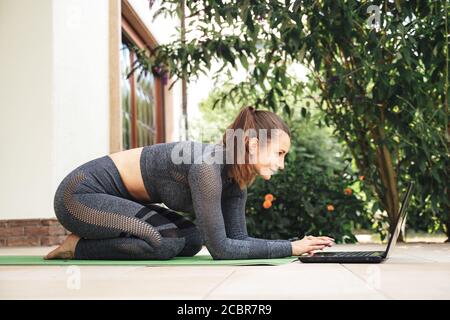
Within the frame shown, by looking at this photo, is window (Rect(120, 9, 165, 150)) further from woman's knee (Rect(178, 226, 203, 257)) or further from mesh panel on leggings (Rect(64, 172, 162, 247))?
mesh panel on leggings (Rect(64, 172, 162, 247))

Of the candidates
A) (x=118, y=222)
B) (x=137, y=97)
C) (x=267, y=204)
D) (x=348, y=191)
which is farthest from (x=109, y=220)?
(x=137, y=97)

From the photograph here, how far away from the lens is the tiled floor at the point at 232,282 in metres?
1.83

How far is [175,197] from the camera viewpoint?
3006mm

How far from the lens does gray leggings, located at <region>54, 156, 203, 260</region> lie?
3002 millimetres

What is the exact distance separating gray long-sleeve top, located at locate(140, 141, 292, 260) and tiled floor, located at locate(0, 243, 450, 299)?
7.5 inches

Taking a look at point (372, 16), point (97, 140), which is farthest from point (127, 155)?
point (97, 140)

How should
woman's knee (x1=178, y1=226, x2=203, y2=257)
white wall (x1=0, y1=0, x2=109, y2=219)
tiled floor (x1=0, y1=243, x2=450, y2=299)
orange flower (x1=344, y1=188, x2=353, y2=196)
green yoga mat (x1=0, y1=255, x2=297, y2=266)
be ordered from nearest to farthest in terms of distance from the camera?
tiled floor (x1=0, y1=243, x2=450, y2=299)
green yoga mat (x1=0, y1=255, x2=297, y2=266)
woman's knee (x1=178, y1=226, x2=203, y2=257)
white wall (x1=0, y1=0, x2=109, y2=219)
orange flower (x1=344, y1=188, x2=353, y2=196)

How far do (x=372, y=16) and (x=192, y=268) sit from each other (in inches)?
79.0

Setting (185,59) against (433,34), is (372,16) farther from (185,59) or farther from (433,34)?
(185,59)

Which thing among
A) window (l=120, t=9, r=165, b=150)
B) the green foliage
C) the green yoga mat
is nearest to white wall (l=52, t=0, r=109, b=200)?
window (l=120, t=9, r=165, b=150)

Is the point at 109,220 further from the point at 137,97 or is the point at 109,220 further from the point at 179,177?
the point at 137,97

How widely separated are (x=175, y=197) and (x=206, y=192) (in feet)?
0.90

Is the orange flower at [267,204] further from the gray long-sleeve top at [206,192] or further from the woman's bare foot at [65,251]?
the woman's bare foot at [65,251]
